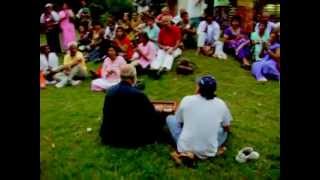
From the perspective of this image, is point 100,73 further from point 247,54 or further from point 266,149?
point 266,149

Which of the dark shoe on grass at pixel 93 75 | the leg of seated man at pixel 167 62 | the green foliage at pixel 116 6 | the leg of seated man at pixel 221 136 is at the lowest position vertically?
the leg of seated man at pixel 221 136

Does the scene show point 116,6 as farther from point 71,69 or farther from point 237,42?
point 71,69

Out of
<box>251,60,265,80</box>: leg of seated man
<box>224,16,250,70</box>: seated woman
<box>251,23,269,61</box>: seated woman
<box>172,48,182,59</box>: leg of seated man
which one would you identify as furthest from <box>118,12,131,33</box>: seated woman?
<box>251,60,265,80</box>: leg of seated man

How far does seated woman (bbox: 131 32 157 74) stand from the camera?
12.7 m

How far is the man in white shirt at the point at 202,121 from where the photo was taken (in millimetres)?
6953

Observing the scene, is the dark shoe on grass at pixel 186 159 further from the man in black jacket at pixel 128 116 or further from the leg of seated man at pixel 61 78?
the leg of seated man at pixel 61 78

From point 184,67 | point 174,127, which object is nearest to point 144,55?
point 184,67

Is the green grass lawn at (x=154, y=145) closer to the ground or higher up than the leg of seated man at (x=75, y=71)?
closer to the ground

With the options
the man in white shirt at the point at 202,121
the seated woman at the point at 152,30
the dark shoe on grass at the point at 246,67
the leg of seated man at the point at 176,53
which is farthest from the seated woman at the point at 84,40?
the man in white shirt at the point at 202,121

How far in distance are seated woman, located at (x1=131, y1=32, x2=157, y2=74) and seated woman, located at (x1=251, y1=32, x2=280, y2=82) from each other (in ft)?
8.01

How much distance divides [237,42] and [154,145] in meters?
7.26

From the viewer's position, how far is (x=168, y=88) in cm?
1149

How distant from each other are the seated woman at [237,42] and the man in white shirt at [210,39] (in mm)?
261
